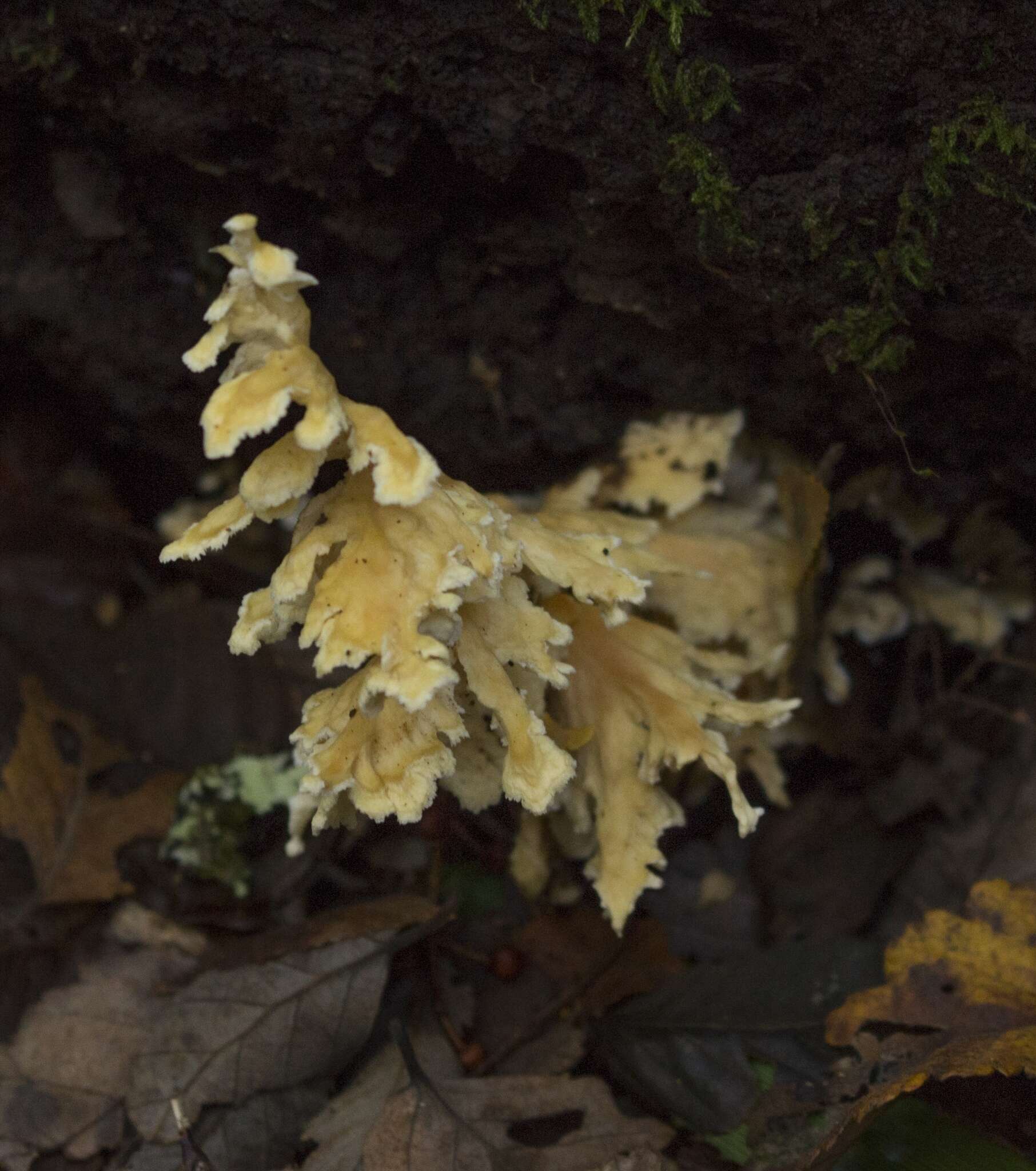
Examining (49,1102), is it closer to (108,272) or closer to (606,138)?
(108,272)

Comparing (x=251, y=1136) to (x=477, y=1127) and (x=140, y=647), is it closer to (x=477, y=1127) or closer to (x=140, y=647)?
(x=477, y=1127)

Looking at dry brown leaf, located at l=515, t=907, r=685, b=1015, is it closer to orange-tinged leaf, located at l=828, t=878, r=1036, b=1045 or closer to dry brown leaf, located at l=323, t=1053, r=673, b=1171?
dry brown leaf, located at l=323, t=1053, r=673, b=1171

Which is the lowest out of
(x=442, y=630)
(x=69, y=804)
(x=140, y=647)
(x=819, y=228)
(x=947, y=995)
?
(x=69, y=804)

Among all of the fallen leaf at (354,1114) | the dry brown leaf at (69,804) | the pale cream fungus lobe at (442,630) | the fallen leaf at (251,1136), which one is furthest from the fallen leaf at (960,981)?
the dry brown leaf at (69,804)

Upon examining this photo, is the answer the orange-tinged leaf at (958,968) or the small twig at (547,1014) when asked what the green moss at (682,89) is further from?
the small twig at (547,1014)

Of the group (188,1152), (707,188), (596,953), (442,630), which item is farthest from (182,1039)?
(707,188)
